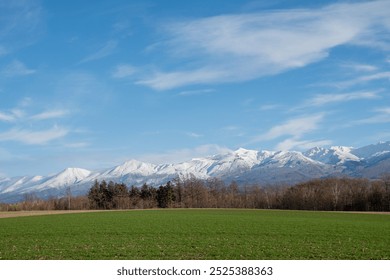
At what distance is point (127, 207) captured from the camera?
172 meters

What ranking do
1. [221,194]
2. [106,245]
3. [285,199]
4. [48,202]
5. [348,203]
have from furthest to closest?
[221,194] < [48,202] < [285,199] < [348,203] < [106,245]

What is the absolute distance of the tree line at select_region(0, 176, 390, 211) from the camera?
13962 centimetres

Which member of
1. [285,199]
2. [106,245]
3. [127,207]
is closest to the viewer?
[106,245]

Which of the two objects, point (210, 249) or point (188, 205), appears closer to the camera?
point (210, 249)

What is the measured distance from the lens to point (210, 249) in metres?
30.2

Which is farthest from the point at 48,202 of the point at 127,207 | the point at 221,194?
the point at 221,194

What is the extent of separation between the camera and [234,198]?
18450 cm

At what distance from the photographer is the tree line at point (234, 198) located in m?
140

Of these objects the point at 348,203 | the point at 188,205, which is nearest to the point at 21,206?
the point at 188,205

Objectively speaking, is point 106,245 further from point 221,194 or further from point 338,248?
point 221,194

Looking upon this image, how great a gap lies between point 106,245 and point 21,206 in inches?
6259

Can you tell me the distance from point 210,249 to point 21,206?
165 metres
